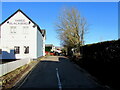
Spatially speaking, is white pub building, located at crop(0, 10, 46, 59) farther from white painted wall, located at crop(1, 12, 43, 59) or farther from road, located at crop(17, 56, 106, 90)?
road, located at crop(17, 56, 106, 90)

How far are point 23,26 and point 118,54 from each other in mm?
21270

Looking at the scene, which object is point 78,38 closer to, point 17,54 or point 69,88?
point 17,54

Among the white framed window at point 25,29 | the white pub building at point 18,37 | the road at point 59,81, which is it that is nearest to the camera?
the road at point 59,81

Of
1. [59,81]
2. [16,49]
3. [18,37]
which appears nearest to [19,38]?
[18,37]

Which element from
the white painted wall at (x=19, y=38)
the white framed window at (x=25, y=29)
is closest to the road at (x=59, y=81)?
the white painted wall at (x=19, y=38)

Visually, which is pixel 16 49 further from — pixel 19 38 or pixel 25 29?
pixel 25 29

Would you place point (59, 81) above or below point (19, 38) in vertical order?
below

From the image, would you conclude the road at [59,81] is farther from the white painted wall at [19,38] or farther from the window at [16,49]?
the window at [16,49]

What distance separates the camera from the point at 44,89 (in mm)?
8062

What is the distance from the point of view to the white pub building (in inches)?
1064

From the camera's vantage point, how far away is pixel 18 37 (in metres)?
27.2

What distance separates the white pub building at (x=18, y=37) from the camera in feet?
88.7

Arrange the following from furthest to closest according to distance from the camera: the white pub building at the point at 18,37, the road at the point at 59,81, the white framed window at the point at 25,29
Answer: the white framed window at the point at 25,29 < the white pub building at the point at 18,37 < the road at the point at 59,81

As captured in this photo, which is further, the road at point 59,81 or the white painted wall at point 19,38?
the white painted wall at point 19,38
